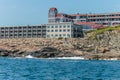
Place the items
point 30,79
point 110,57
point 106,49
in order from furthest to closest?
point 106,49 < point 110,57 < point 30,79

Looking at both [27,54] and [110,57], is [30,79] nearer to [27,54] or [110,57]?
[110,57]

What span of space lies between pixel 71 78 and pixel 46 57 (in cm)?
11308

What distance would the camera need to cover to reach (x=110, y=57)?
178375mm

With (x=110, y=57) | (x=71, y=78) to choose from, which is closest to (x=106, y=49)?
(x=110, y=57)

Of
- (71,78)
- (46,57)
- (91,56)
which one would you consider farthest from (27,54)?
(71,78)

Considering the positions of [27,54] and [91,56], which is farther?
[27,54]

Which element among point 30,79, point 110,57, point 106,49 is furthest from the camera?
point 106,49

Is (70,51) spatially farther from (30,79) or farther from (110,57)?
(30,79)

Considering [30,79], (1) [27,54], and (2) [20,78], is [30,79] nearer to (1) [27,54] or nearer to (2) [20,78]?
(2) [20,78]

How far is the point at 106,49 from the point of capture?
194 meters

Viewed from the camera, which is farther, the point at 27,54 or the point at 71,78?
the point at 27,54

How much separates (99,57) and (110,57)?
564 centimetres

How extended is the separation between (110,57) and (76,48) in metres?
25.1

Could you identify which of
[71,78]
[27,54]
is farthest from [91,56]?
[71,78]
